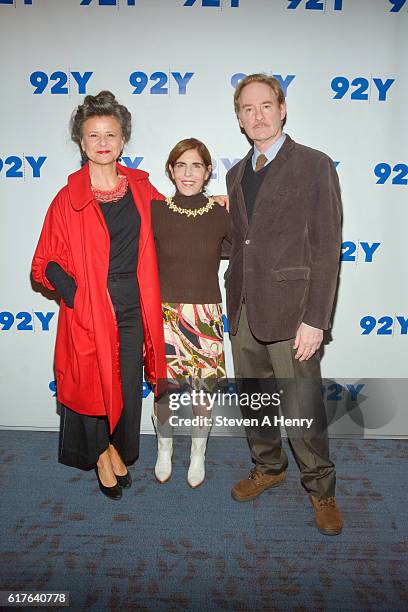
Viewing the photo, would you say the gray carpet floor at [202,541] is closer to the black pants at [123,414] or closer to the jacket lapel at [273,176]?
the black pants at [123,414]

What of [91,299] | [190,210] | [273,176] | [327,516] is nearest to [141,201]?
[190,210]

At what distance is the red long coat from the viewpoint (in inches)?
92.9

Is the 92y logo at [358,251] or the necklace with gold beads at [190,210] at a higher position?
the necklace with gold beads at [190,210]

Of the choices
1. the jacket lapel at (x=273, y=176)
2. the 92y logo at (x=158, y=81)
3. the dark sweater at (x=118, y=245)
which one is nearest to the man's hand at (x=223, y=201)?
the jacket lapel at (x=273, y=176)

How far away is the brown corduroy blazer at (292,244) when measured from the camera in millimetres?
2234

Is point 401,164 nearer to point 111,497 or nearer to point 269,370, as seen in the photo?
point 269,370

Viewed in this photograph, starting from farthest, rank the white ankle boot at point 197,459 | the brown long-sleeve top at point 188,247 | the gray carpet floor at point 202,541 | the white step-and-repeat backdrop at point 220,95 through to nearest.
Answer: the white step-and-repeat backdrop at point 220,95 < the white ankle boot at point 197,459 < the brown long-sleeve top at point 188,247 < the gray carpet floor at point 202,541

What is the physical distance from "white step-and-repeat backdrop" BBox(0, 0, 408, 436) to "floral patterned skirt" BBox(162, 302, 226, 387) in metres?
1.03

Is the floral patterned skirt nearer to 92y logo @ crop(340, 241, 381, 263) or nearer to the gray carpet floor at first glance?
the gray carpet floor

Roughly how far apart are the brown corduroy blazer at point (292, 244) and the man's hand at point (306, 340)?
35 millimetres

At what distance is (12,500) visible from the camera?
2688 millimetres

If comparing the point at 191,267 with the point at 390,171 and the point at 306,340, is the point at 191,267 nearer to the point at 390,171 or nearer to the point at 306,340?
the point at 306,340

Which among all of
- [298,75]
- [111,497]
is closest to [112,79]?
[298,75]

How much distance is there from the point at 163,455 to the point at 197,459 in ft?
0.67
